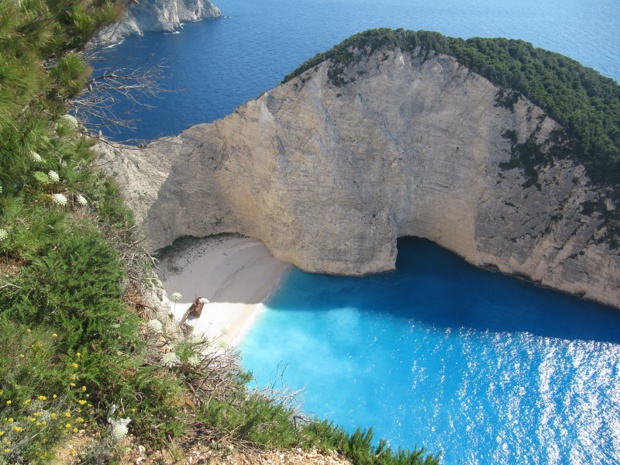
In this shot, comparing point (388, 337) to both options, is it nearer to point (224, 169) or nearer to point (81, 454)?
point (224, 169)

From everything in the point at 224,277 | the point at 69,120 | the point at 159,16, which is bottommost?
the point at 224,277

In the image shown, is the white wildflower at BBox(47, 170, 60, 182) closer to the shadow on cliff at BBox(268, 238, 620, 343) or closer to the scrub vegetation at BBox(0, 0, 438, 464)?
the scrub vegetation at BBox(0, 0, 438, 464)

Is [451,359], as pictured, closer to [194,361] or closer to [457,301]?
[457,301]

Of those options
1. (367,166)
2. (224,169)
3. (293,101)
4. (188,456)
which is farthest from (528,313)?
(188,456)

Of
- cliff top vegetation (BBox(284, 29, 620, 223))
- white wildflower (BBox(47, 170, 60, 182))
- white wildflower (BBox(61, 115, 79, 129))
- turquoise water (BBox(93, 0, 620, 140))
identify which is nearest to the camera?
white wildflower (BBox(47, 170, 60, 182))

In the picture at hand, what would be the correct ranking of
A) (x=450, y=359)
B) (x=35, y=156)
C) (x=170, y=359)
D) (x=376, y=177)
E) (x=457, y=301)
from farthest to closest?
(x=376, y=177), (x=457, y=301), (x=450, y=359), (x=35, y=156), (x=170, y=359)

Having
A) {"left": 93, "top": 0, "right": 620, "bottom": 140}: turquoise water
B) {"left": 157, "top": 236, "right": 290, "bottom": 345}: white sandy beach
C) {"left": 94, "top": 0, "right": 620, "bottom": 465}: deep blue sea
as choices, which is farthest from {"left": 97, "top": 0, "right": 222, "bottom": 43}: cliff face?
{"left": 157, "top": 236, "right": 290, "bottom": 345}: white sandy beach

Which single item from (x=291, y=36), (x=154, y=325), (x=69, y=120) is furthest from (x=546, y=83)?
(x=291, y=36)
